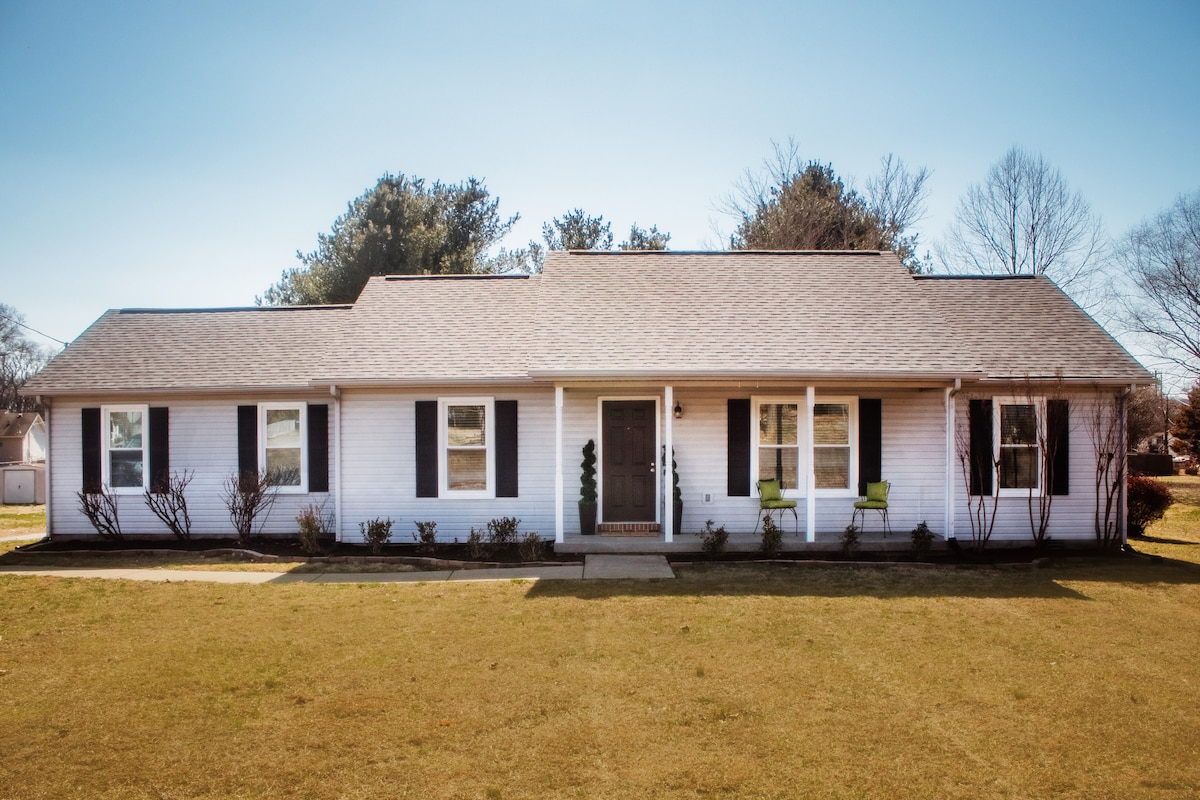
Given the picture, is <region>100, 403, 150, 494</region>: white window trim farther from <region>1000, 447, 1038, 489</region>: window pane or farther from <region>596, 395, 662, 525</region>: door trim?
<region>1000, 447, 1038, 489</region>: window pane

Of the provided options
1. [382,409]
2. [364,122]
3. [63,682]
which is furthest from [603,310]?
[63,682]

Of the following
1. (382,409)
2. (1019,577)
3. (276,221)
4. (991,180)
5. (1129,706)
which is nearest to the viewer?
(1129,706)

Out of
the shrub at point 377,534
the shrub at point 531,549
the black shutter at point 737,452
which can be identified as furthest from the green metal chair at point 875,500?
the shrub at point 377,534

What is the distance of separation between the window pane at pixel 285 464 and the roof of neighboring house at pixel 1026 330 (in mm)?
11778

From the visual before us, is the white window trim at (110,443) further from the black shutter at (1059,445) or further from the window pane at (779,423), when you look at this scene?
the black shutter at (1059,445)

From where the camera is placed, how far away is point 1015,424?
1287cm

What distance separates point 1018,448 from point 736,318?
524 cm

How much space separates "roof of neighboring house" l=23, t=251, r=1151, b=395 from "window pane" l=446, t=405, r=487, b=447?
74cm

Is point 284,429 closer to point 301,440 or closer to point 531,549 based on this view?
point 301,440

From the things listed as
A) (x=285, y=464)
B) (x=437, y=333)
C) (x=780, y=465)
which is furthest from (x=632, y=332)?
(x=285, y=464)

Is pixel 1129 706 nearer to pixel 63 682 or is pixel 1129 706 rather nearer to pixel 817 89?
pixel 63 682

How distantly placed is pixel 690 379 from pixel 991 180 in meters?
25.3

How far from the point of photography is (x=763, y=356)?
1180 centimetres

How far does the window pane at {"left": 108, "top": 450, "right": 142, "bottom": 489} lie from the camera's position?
13.8m
